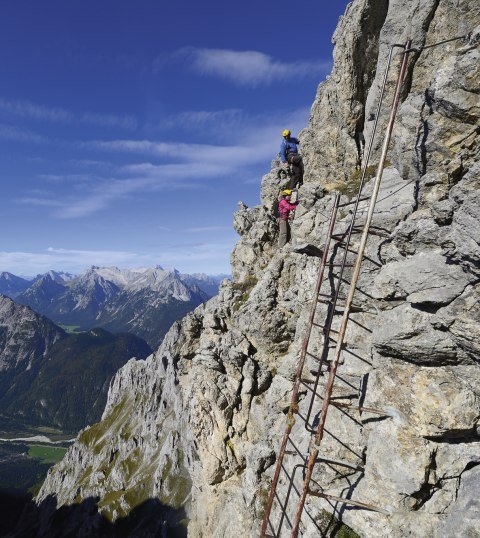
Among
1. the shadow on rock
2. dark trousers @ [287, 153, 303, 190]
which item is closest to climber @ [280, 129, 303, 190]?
dark trousers @ [287, 153, 303, 190]

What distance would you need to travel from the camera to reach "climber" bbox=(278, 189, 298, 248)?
125 ft

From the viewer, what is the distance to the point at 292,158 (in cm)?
3944

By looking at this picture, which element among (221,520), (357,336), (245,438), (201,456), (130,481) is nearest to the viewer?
(357,336)

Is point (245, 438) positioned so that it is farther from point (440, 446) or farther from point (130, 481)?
point (130, 481)

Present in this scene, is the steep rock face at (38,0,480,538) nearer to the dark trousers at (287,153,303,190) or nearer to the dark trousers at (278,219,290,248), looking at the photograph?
the dark trousers at (287,153,303,190)

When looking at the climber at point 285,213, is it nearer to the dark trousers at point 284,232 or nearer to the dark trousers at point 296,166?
the dark trousers at point 284,232

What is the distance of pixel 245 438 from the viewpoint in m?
34.1

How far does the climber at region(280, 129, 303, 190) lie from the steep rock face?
1.98 m

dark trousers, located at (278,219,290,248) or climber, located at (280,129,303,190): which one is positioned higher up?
climber, located at (280,129,303,190)

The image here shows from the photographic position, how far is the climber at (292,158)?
39.7 meters

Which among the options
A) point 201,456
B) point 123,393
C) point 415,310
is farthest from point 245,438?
point 123,393

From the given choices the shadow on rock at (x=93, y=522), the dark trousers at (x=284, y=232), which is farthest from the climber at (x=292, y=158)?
the shadow on rock at (x=93, y=522)

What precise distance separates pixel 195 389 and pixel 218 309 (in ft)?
34.0

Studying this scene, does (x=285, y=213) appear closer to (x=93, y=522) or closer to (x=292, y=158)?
(x=292, y=158)
